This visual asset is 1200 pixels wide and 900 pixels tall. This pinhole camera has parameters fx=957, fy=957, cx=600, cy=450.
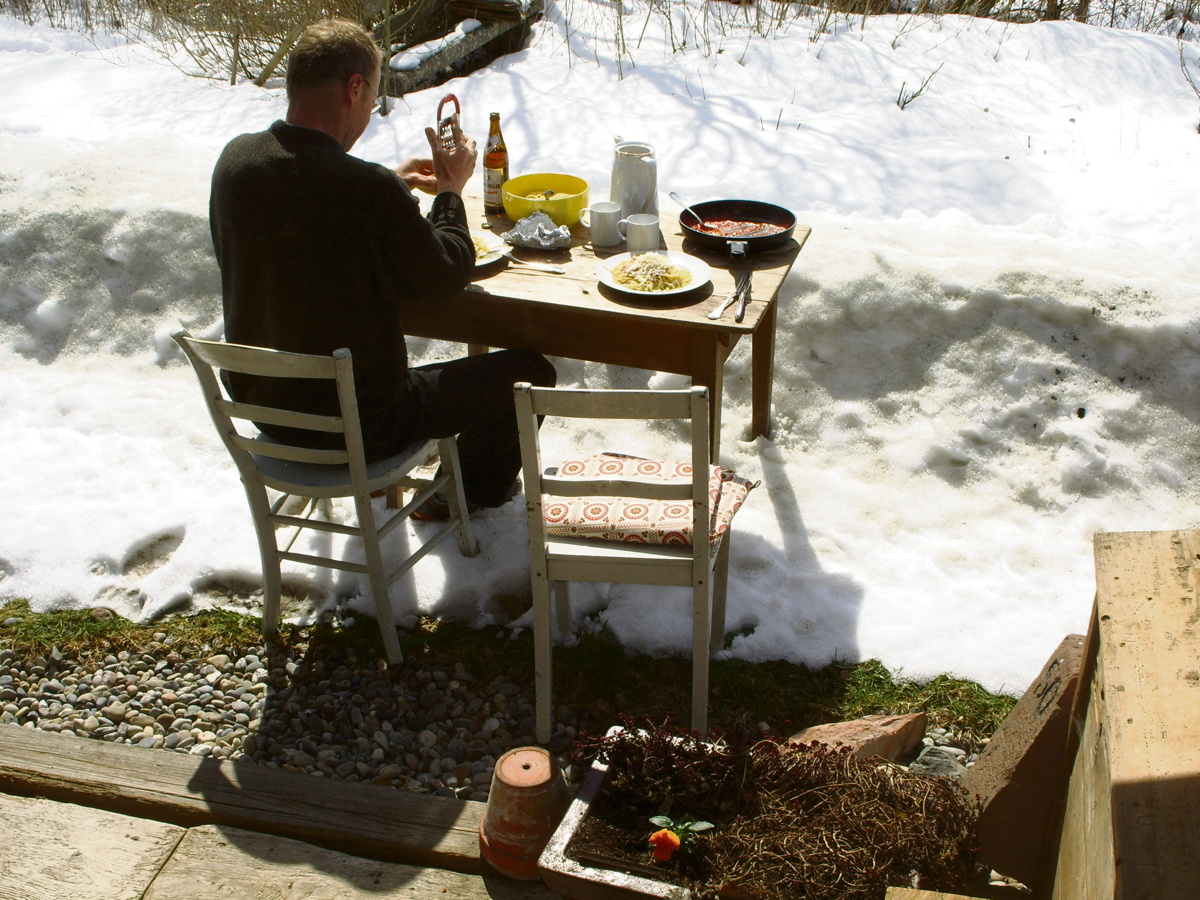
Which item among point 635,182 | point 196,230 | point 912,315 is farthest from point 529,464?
point 196,230

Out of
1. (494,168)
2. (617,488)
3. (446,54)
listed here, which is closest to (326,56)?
(494,168)

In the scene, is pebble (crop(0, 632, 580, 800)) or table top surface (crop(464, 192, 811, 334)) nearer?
pebble (crop(0, 632, 580, 800))

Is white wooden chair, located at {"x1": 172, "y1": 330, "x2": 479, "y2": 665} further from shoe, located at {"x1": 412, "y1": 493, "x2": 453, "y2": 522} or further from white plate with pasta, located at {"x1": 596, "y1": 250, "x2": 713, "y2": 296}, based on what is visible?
white plate with pasta, located at {"x1": 596, "y1": 250, "x2": 713, "y2": 296}

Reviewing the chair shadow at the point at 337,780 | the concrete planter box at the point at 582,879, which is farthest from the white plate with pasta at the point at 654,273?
the concrete planter box at the point at 582,879

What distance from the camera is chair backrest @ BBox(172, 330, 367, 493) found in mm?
2582

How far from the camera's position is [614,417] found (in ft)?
7.45

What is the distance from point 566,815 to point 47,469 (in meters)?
3.07

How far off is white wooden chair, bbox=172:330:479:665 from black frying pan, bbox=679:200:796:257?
3.83ft

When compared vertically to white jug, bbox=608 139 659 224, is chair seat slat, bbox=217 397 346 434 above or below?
below

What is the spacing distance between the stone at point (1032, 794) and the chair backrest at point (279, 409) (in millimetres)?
1885

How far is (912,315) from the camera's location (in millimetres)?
4465

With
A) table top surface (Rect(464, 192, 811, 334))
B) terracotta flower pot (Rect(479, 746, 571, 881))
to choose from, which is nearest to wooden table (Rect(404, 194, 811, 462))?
table top surface (Rect(464, 192, 811, 334))

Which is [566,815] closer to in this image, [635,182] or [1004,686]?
[1004,686]

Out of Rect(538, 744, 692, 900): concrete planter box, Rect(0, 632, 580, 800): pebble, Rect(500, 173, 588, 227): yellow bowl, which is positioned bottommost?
Rect(0, 632, 580, 800): pebble
